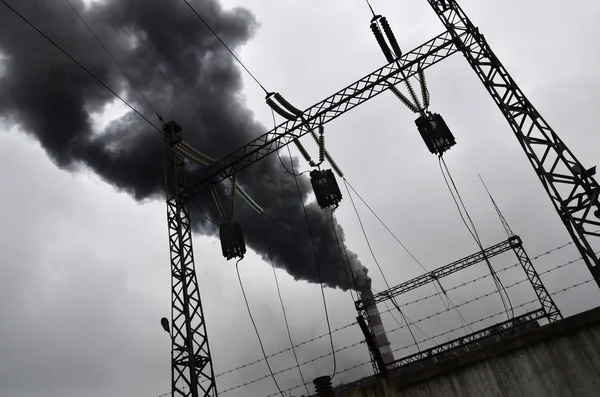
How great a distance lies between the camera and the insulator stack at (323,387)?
7539 mm

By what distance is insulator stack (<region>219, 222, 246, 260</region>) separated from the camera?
45.4 ft

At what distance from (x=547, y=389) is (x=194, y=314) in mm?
9317

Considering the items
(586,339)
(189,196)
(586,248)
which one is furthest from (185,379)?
(586,248)

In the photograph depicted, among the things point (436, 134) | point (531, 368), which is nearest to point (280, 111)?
point (436, 134)

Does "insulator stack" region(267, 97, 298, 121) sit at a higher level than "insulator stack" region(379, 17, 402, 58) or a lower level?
lower

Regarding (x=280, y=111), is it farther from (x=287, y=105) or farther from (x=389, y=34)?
(x=389, y=34)

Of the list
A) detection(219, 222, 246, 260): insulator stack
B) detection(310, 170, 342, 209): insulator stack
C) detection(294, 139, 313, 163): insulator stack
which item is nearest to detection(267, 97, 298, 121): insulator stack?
detection(294, 139, 313, 163): insulator stack

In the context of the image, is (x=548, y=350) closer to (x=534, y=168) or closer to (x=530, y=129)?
(x=534, y=168)

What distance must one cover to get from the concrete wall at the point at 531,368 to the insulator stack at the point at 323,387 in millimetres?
1142

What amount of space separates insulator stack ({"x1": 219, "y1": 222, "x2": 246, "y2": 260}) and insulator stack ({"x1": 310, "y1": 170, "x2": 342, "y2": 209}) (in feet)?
10.3

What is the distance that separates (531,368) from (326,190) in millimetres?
8429

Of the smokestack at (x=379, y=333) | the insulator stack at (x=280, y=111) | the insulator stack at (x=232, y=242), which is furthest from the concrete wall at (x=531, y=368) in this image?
the smokestack at (x=379, y=333)

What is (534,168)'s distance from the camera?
31.4 feet

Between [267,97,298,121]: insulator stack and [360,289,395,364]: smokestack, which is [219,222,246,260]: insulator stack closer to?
[267,97,298,121]: insulator stack
